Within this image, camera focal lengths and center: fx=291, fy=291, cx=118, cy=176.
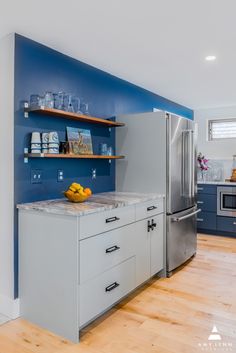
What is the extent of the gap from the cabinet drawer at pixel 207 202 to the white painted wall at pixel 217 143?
2.66ft

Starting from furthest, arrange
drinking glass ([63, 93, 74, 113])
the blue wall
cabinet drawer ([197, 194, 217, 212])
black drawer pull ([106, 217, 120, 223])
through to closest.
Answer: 1. cabinet drawer ([197, 194, 217, 212])
2. drinking glass ([63, 93, 74, 113])
3. the blue wall
4. black drawer pull ([106, 217, 120, 223])

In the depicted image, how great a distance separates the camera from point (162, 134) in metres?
3.20

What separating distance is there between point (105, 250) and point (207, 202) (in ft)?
10.8

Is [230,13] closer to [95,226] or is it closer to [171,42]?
[171,42]

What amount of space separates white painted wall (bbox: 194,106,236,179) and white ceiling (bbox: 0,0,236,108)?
6.94 feet

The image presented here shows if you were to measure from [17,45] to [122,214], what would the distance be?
1691mm

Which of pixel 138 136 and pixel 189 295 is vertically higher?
pixel 138 136

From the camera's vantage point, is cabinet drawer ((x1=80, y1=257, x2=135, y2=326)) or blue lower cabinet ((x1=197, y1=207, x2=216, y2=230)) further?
blue lower cabinet ((x1=197, y1=207, x2=216, y2=230))

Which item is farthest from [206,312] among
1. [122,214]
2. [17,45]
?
[17,45]

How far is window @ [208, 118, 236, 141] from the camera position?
5.68 m

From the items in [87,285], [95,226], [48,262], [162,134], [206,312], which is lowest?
[206,312]

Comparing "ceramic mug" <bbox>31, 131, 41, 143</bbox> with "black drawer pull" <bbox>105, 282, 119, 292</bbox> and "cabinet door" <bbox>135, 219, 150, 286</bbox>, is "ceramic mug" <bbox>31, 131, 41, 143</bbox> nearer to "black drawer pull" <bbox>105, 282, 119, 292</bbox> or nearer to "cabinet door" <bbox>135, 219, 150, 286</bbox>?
"cabinet door" <bbox>135, 219, 150, 286</bbox>

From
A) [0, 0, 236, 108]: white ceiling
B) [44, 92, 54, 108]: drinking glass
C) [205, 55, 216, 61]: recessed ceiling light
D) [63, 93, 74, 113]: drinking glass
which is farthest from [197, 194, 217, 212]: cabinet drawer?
[44, 92, 54, 108]: drinking glass

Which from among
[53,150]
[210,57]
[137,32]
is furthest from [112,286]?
[210,57]
